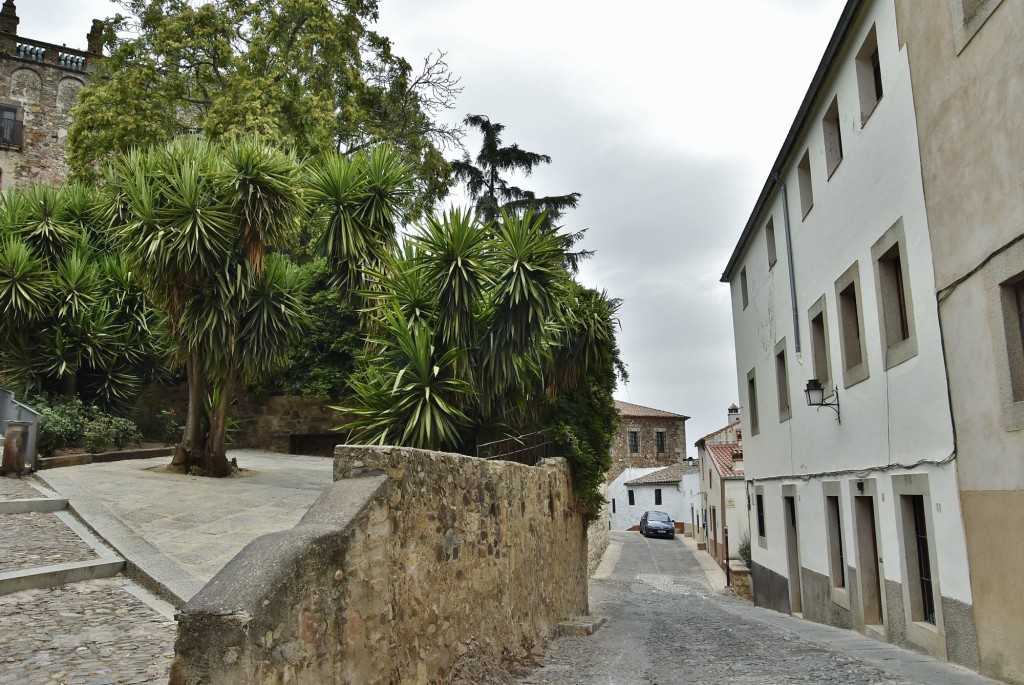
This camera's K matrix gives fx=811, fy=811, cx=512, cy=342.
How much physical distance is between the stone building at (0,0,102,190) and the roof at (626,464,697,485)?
103ft

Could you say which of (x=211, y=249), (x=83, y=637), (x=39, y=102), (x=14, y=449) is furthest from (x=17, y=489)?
(x=39, y=102)

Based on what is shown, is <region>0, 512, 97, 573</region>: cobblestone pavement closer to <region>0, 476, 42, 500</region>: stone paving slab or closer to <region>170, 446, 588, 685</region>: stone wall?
<region>0, 476, 42, 500</region>: stone paving slab

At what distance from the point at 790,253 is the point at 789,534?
444 cm

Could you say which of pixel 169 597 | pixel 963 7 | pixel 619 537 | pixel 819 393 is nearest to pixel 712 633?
pixel 819 393

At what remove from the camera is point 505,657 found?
610cm

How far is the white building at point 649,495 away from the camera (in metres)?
43.7

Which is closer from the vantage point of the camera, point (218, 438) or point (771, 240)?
point (218, 438)

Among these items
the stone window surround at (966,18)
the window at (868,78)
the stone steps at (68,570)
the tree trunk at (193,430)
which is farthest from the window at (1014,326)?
the tree trunk at (193,430)

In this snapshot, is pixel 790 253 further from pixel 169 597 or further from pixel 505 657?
pixel 169 597

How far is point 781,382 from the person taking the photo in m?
13.2

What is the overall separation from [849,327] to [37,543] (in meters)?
8.62

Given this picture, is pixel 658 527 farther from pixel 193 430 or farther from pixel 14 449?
Result: pixel 14 449

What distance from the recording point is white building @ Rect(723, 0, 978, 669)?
7.06 m

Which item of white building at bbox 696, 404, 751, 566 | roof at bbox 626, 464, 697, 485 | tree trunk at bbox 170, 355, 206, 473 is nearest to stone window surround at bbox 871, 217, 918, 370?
tree trunk at bbox 170, 355, 206, 473
